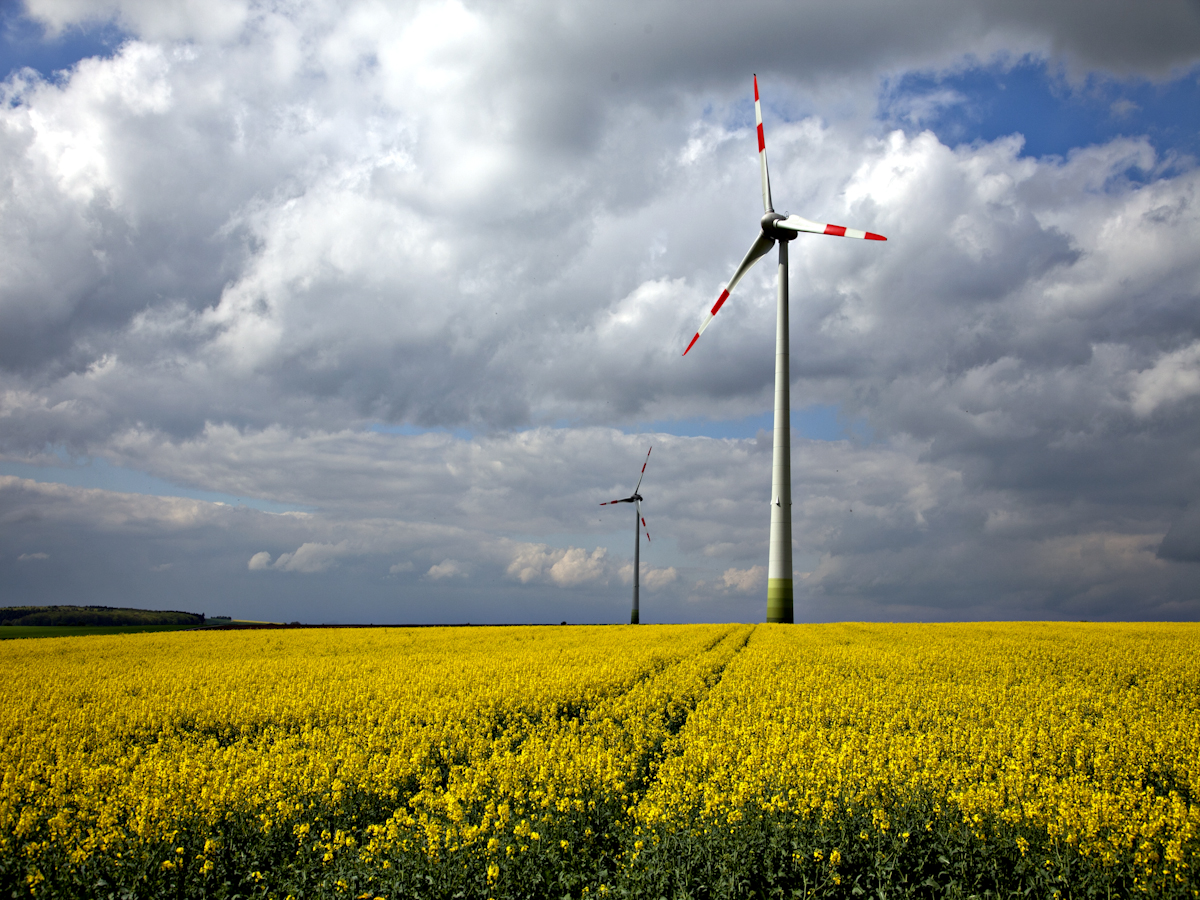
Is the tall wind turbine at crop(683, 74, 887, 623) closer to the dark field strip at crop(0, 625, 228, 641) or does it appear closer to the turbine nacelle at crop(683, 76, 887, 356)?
the turbine nacelle at crop(683, 76, 887, 356)

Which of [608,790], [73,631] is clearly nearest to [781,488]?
[608,790]

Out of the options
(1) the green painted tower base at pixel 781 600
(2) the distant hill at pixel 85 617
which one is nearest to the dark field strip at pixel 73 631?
(2) the distant hill at pixel 85 617

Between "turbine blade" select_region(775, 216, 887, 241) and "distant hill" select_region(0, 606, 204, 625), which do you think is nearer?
"turbine blade" select_region(775, 216, 887, 241)

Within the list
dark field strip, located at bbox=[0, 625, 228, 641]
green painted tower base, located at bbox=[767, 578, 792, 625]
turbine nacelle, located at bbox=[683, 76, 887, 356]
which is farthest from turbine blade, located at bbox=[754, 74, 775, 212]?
dark field strip, located at bbox=[0, 625, 228, 641]

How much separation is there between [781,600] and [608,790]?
3956 cm

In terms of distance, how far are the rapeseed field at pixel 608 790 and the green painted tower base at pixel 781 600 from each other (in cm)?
2763

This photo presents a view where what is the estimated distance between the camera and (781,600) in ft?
154

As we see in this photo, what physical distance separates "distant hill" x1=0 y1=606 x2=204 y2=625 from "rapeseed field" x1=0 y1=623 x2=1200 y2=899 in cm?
6810

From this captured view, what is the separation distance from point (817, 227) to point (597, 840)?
46048mm

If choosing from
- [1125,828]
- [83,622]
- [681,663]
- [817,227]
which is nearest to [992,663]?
[681,663]

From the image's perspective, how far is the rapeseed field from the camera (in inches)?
304

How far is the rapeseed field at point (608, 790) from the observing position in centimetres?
772

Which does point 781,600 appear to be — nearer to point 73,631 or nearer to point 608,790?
point 608,790

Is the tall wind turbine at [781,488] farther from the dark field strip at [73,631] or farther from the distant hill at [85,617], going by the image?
the distant hill at [85,617]
